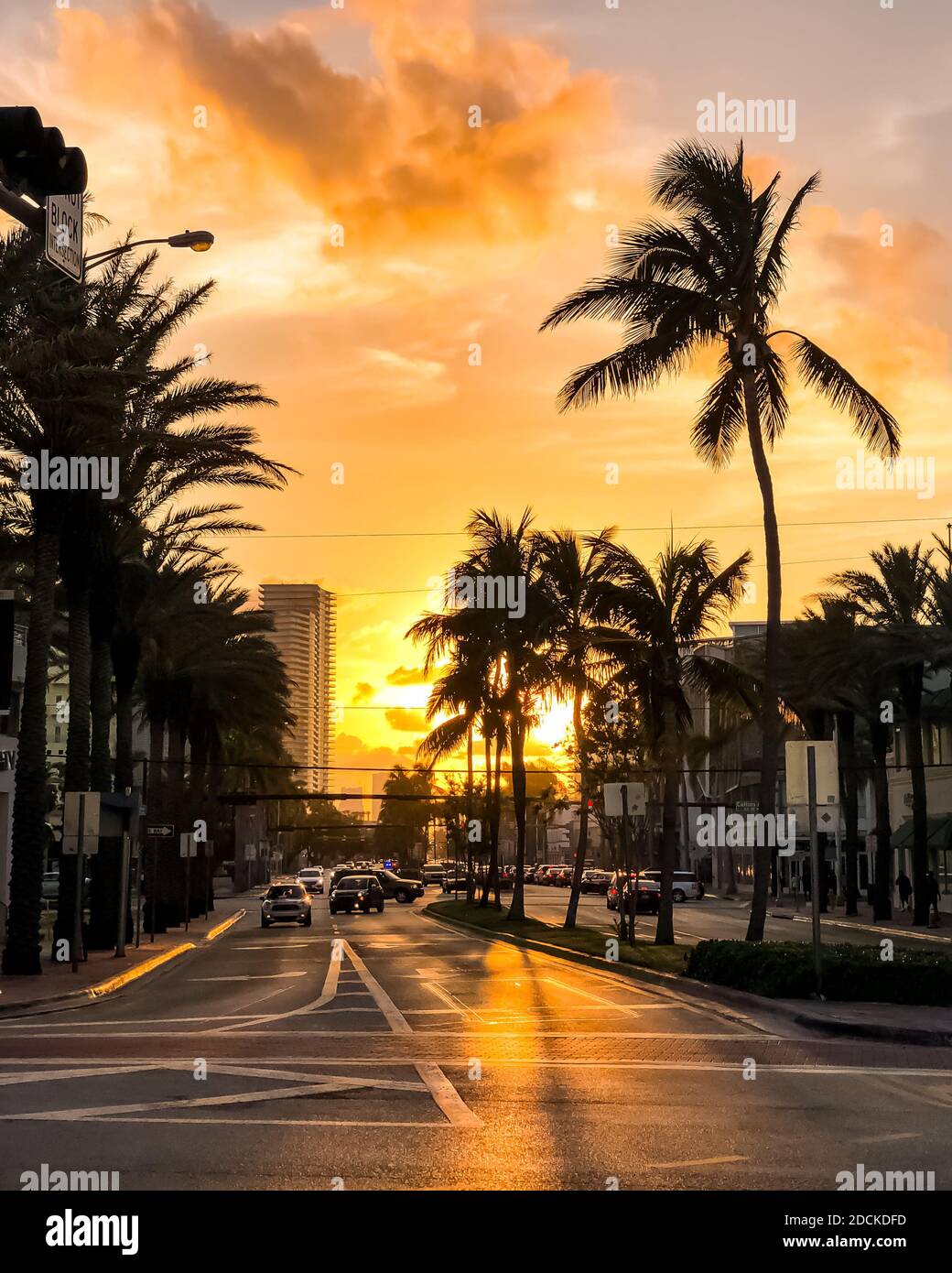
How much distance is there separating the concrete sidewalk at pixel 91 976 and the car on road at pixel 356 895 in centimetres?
2159

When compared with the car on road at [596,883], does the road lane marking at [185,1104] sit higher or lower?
higher

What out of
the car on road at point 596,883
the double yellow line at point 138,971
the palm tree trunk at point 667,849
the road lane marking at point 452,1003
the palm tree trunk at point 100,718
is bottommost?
the car on road at point 596,883

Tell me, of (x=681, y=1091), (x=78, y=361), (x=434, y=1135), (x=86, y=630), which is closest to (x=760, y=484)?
(x=78, y=361)

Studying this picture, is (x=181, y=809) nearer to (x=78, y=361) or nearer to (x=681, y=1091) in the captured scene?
(x=78, y=361)

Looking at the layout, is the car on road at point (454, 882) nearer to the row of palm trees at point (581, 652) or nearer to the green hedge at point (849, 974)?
the row of palm trees at point (581, 652)

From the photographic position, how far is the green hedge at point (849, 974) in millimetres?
19578

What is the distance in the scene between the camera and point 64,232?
30.1 ft

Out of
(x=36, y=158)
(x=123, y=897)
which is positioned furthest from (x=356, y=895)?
(x=36, y=158)

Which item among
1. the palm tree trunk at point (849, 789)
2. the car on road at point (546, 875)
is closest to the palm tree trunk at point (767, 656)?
the palm tree trunk at point (849, 789)

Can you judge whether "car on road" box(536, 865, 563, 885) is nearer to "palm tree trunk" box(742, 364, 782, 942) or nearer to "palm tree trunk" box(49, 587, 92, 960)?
"palm tree trunk" box(49, 587, 92, 960)

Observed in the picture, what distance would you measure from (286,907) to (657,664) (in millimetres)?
22110

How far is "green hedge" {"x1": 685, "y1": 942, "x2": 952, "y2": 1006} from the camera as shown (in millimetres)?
19578
